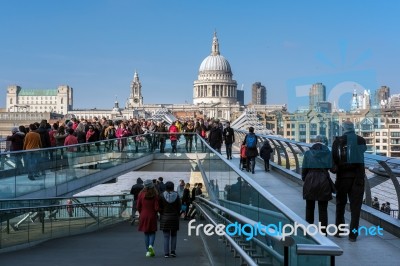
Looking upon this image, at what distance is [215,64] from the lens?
189250mm

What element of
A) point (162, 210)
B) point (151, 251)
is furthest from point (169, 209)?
point (151, 251)

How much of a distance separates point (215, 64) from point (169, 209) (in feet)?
594

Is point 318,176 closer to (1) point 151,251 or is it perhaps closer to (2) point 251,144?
(1) point 151,251

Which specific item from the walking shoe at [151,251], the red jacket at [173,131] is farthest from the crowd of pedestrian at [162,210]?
the red jacket at [173,131]

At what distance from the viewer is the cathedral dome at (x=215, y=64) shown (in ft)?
617

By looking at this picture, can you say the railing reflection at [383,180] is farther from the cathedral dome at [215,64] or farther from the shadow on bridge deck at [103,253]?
the cathedral dome at [215,64]

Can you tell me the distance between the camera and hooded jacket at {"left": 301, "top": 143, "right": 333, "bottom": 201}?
22.7 ft

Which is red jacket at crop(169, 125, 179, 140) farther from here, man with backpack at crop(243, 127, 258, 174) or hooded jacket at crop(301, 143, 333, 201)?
hooded jacket at crop(301, 143, 333, 201)

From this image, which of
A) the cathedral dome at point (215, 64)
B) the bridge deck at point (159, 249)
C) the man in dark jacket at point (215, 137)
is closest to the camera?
the bridge deck at point (159, 249)

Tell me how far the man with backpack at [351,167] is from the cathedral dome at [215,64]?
181 metres

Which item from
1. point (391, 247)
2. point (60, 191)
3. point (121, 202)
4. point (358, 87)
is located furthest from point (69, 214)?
point (391, 247)

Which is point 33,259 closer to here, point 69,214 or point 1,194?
point 1,194

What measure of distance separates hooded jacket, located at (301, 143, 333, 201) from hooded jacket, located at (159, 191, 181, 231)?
9.61ft

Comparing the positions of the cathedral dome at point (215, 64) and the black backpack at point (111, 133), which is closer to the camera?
the black backpack at point (111, 133)
